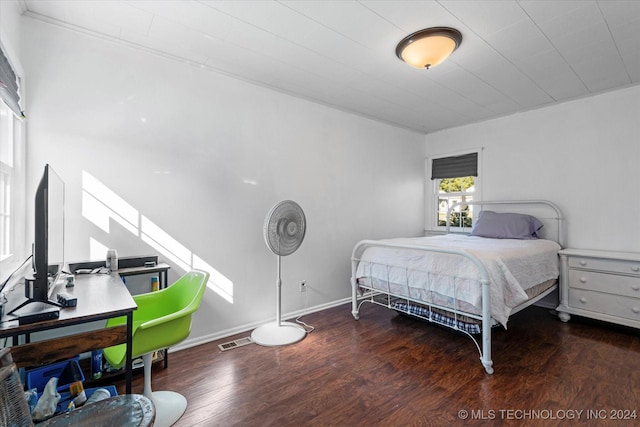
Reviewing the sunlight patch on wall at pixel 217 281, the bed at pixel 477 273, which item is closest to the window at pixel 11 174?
the sunlight patch on wall at pixel 217 281

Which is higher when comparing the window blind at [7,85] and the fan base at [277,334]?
the window blind at [7,85]

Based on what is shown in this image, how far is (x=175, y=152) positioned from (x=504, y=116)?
3992 mm

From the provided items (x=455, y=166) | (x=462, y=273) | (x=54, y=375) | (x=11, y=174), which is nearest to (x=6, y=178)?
(x=11, y=174)

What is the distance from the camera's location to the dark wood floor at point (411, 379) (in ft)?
5.65

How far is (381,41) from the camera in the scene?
229 cm

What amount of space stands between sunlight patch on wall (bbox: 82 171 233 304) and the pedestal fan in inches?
22.6

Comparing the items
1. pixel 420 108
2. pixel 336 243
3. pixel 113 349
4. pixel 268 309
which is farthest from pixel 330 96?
pixel 113 349

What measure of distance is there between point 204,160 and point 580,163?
13.2 ft

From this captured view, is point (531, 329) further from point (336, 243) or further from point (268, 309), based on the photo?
point (268, 309)

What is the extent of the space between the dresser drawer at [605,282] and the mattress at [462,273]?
176mm

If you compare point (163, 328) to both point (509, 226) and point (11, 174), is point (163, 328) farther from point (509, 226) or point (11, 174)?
point (509, 226)

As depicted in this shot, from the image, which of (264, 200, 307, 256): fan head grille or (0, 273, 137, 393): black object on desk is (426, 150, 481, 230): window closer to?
(264, 200, 307, 256): fan head grille

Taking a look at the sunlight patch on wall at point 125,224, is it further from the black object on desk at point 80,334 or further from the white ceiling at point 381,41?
the white ceiling at point 381,41

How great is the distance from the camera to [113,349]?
64.2 inches
